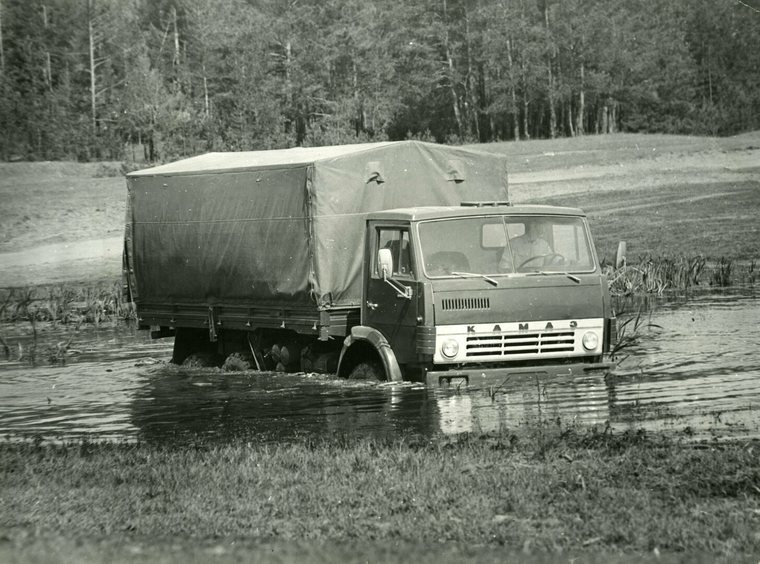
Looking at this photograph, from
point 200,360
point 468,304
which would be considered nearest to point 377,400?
point 468,304

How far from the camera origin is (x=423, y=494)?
24.8ft

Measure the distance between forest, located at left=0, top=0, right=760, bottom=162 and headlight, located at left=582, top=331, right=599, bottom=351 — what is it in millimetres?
40470

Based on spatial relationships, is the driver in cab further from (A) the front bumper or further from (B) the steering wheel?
(A) the front bumper

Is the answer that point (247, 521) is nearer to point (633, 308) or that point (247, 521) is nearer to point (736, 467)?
point (736, 467)

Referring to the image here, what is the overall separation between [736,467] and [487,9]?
7969cm

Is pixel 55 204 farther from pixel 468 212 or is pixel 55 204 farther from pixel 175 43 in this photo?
pixel 175 43

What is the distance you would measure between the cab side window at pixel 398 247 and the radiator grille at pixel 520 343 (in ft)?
3.51

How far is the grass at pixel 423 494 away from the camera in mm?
6574

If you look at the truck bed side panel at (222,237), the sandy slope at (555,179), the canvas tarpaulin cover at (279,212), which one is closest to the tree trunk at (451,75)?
the sandy slope at (555,179)

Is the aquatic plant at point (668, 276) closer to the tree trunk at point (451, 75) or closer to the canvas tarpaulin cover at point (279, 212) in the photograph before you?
the canvas tarpaulin cover at point (279, 212)

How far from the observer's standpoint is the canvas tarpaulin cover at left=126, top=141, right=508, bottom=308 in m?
14.8

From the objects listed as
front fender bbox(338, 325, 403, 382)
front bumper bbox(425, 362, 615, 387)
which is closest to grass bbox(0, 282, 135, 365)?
front fender bbox(338, 325, 403, 382)

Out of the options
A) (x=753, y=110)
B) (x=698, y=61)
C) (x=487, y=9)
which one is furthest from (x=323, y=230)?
(x=698, y=61)

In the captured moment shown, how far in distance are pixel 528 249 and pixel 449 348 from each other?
4.95ft
